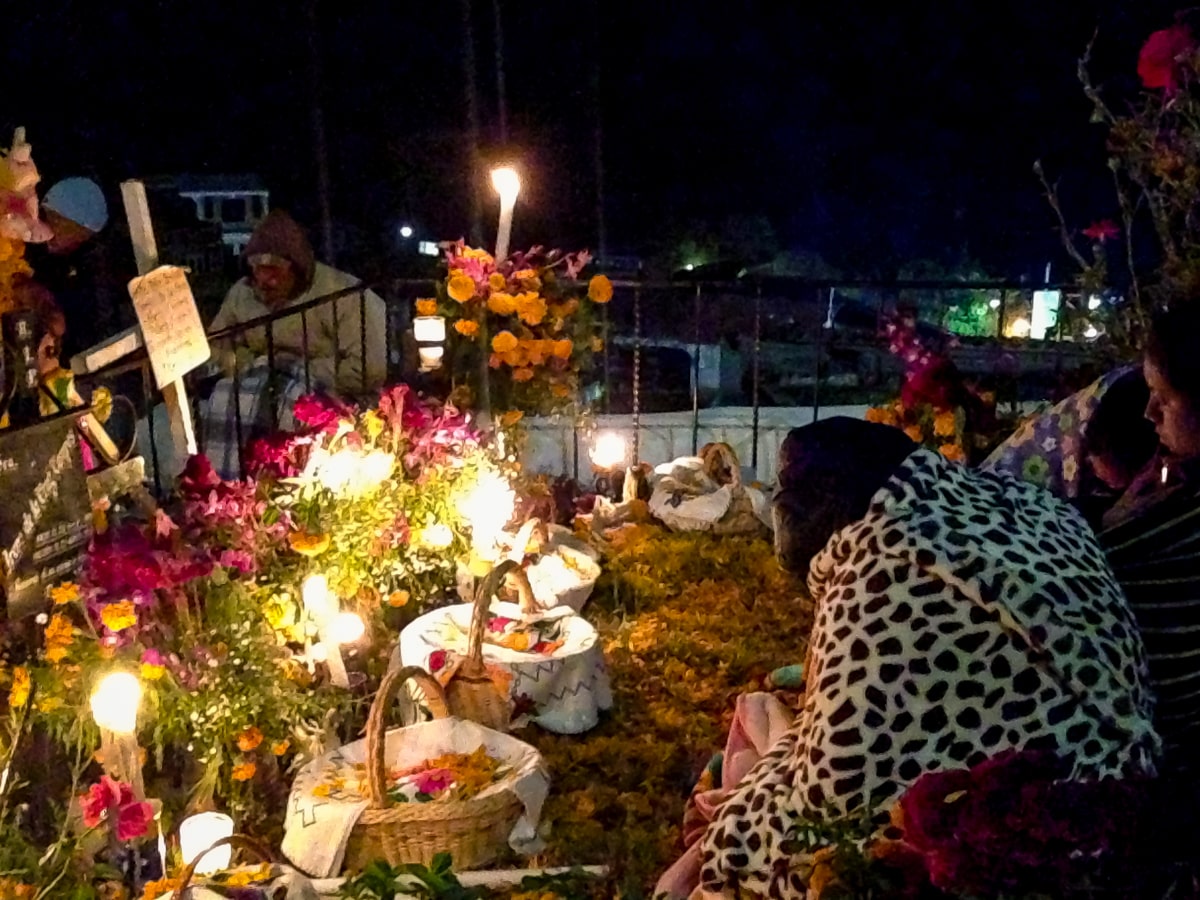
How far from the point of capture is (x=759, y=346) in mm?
5508

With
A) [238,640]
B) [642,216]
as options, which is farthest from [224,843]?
[642,216]

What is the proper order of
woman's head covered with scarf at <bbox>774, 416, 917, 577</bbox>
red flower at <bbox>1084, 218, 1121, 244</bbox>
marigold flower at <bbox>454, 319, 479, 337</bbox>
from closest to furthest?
1. woman's head covered with scarf at <bbox>774, 416, 917, 577</bbox>
2. red flower at <bbox>1084, 218, 1121, 244</bbox>
3. marigold flower at <bbox>454, 319, 479, 337</bbox>

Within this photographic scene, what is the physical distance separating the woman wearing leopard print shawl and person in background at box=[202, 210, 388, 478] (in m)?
2.87

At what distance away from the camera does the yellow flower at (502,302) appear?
14.6 feet

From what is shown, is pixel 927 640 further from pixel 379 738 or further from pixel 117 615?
pixel 117 615

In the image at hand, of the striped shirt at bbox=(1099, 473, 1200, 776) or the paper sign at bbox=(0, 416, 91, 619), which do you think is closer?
the striped shirt at bbox=(1099, 473, 1200, 776)

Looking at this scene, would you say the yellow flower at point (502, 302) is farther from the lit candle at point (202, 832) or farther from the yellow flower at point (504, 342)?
the lit candle at point (202, 832)

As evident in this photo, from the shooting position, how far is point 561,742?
3.23m

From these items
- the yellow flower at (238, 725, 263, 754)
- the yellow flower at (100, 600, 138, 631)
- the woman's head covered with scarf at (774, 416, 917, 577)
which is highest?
the woman's head covered with scarf at (774, 416, 917, 577)

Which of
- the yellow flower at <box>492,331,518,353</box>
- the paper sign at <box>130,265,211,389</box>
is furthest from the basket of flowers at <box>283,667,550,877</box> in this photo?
the yellow flower at <box>492,331,518,353</box>

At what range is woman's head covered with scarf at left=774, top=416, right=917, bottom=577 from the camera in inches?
74.6

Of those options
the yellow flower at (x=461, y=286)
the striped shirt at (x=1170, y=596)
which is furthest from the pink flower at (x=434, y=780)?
the yellow flower at (x=461, y=286)

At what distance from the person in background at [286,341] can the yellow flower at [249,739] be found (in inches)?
73.6

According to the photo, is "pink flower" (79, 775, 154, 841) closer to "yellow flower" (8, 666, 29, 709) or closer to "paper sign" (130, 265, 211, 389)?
"yellow flower" (8, 666, 29, 709)
